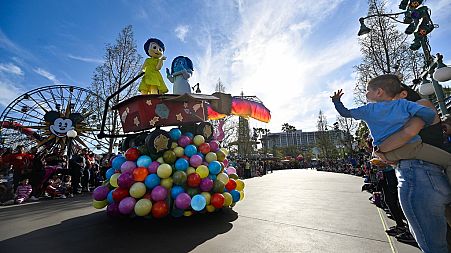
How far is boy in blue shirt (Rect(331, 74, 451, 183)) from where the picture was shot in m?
1.40

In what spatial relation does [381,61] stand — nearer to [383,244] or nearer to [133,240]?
[383,244]

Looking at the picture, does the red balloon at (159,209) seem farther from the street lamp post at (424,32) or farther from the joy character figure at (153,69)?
the street lamp post at (424,32)

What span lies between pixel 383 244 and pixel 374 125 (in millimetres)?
1671

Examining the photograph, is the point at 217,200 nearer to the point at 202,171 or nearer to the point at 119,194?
the point at 202,171

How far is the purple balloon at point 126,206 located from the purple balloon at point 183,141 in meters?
1.27

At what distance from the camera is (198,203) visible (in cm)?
349

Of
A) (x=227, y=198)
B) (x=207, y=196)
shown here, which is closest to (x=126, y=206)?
(x=207, y=196)

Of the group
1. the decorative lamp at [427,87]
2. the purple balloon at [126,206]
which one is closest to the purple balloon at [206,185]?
the purple balloon at [126,206]

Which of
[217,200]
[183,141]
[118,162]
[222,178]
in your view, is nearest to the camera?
[217,200]

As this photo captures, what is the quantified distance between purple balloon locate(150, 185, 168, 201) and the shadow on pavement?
0.40 m

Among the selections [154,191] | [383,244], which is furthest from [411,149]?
[154,191]

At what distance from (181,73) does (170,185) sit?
100 inches

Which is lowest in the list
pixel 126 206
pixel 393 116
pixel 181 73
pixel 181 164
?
pixel 126 206

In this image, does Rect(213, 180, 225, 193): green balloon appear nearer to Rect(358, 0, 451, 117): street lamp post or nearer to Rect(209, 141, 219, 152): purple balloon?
Rect(209, 141, 219, 152): purple balloon
